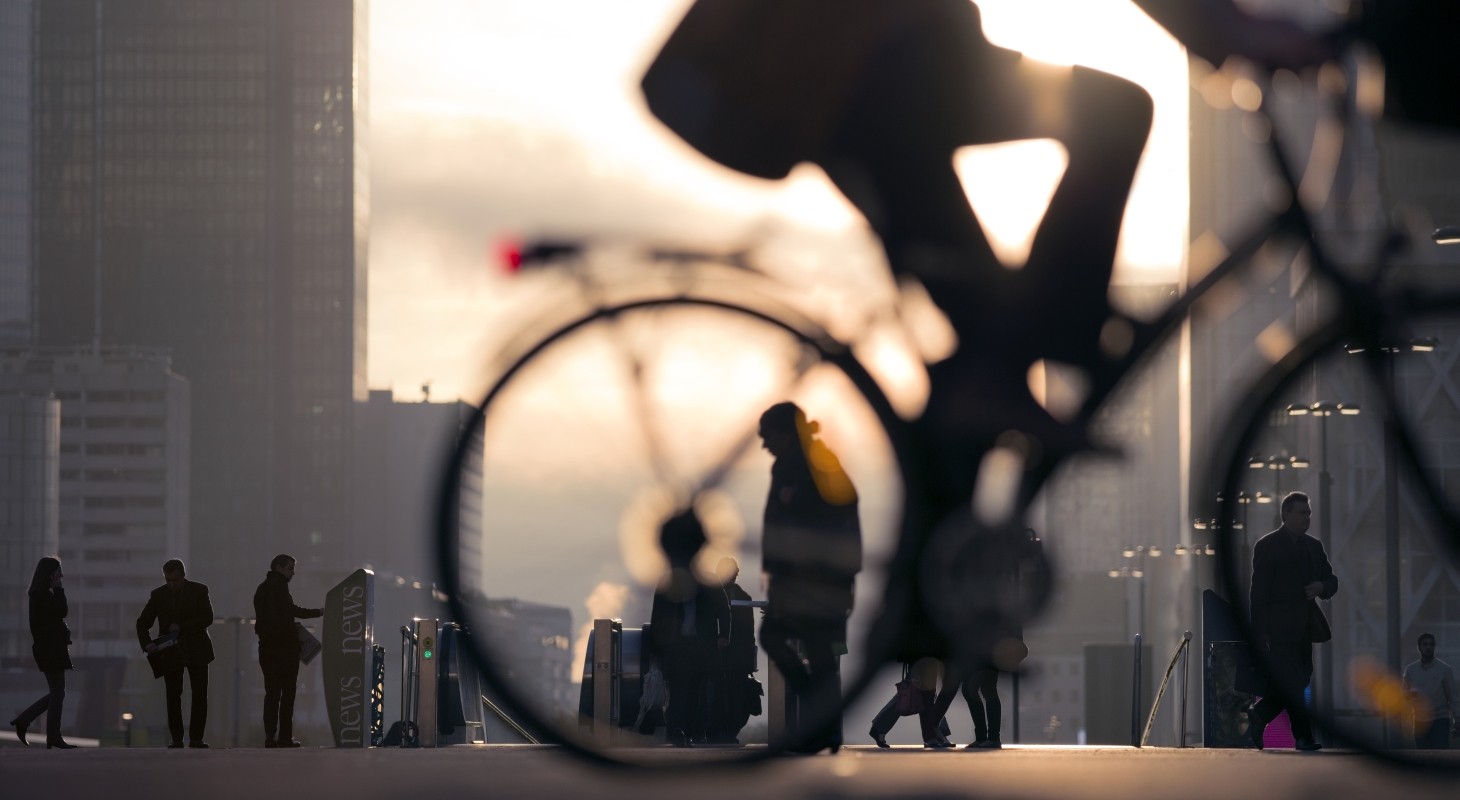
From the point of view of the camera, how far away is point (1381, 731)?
5.92 m

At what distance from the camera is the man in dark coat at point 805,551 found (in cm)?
561

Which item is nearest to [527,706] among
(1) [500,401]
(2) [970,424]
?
(1) [500,401]

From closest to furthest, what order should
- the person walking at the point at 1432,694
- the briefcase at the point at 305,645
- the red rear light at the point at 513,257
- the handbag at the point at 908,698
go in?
the red rear light at the point at 513,257 < the handbag at the point at 908,698 < the briefcase at the point at 305,645 < the person walking at the point at 1432,694

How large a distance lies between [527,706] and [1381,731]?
7.43 ft

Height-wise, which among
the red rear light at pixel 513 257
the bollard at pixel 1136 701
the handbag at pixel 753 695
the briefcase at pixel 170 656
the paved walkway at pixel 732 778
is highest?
the red rear light at pixel 513 257

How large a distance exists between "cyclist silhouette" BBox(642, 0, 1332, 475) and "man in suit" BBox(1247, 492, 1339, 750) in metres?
0.81

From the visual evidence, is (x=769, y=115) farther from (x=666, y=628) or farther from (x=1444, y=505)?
(x=1444, y=505)

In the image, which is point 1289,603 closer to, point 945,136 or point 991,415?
point 991,415

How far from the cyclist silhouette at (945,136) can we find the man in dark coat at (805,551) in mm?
299

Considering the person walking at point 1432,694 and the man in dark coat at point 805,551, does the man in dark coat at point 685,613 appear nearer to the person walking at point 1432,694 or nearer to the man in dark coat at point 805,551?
the man in dark coat at point 805,551

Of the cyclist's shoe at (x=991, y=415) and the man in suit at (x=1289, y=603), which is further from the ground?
the cyclist's shoe at (x=991, y=415)

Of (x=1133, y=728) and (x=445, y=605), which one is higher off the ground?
(x=445, y=605)

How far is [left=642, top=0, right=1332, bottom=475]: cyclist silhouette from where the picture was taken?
571 cm

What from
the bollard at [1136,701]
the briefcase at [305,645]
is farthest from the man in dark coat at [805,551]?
the bollard at [1136,701]
